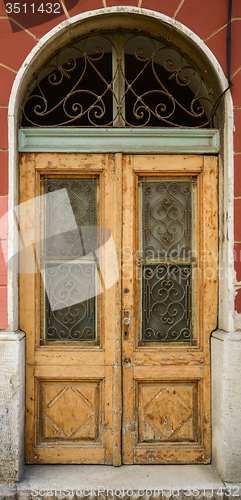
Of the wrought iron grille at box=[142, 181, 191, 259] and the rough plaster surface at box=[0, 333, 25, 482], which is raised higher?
the wrought iron grille at box=[142, 181, 191, 259]

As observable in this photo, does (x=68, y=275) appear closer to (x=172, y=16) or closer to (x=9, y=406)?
(x=9, y=406)

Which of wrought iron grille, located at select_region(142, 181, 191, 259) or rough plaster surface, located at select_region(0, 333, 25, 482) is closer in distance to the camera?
rough plaster surface, located at select_region(0, 333, 25, 482)

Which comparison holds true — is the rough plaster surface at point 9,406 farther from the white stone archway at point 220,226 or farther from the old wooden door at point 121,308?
the old wooden door at point 121,308

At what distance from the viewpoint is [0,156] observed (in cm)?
283

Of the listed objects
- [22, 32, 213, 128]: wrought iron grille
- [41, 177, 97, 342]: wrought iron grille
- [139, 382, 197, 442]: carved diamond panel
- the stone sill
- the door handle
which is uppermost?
[22, 32, 213, 128]: wrought iron grille

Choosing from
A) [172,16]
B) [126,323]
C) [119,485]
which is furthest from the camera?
[126,323]

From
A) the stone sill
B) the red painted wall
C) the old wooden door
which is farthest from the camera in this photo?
the old wooden door

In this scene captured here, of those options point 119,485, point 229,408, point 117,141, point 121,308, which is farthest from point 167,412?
point 117,141

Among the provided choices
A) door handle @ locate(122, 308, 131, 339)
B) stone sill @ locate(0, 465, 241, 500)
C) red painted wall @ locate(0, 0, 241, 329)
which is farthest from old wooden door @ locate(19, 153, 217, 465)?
A: red painted wall @ locate(0, 0, 241, 329)

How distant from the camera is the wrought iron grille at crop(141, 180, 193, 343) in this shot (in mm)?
3057

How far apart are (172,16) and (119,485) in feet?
12.4

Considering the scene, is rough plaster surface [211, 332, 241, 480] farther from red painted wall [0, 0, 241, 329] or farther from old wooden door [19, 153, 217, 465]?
red painted wall [0, 0, 241, 329]

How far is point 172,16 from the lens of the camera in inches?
113

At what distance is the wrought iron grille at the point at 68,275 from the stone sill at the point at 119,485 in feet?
3.50
